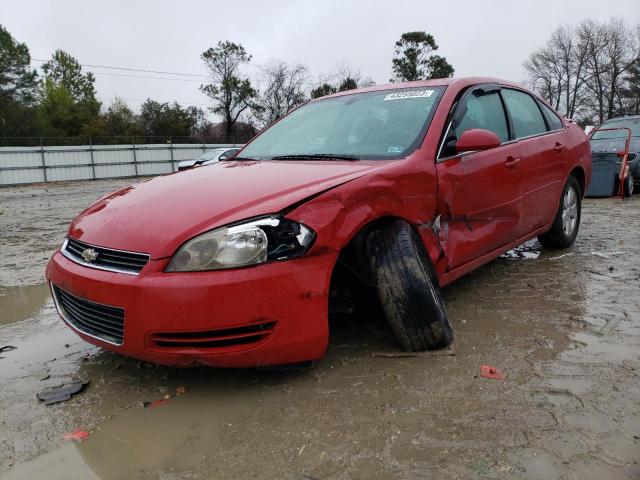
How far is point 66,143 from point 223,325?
28.6m

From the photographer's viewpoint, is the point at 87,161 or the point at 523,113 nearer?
the point at 523,113

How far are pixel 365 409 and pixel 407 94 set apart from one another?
6.88ft

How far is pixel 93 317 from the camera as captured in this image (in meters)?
2.38

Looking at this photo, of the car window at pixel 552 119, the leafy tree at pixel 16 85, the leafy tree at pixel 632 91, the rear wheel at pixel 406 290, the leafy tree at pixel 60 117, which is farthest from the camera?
the leafy tree at pixel 632 91

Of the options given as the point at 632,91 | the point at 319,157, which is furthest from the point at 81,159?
the point at 632,91

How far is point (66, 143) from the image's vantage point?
89.0ft

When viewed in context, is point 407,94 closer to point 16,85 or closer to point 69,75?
point 16,85

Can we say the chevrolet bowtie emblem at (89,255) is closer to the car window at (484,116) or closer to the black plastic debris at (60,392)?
the black plastic debris at (60,392)

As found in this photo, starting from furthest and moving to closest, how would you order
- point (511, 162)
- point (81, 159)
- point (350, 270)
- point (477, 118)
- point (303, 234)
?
point (81, 159) < point (511, 162) < point (477, 118) < point (350, 270) < point (303, 234)

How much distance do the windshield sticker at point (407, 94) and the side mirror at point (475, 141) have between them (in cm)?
47

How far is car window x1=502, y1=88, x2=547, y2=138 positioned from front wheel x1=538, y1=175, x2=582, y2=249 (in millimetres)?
680

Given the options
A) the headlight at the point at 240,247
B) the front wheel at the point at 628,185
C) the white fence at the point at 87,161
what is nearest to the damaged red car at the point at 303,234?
the headlight at the point at 240,247

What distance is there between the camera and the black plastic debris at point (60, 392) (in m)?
2.38


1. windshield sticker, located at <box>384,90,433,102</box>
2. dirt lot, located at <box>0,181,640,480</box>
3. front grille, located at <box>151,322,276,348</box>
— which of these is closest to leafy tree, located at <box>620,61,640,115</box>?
windshield sticker, located at <box>384,90,433,102</box>
